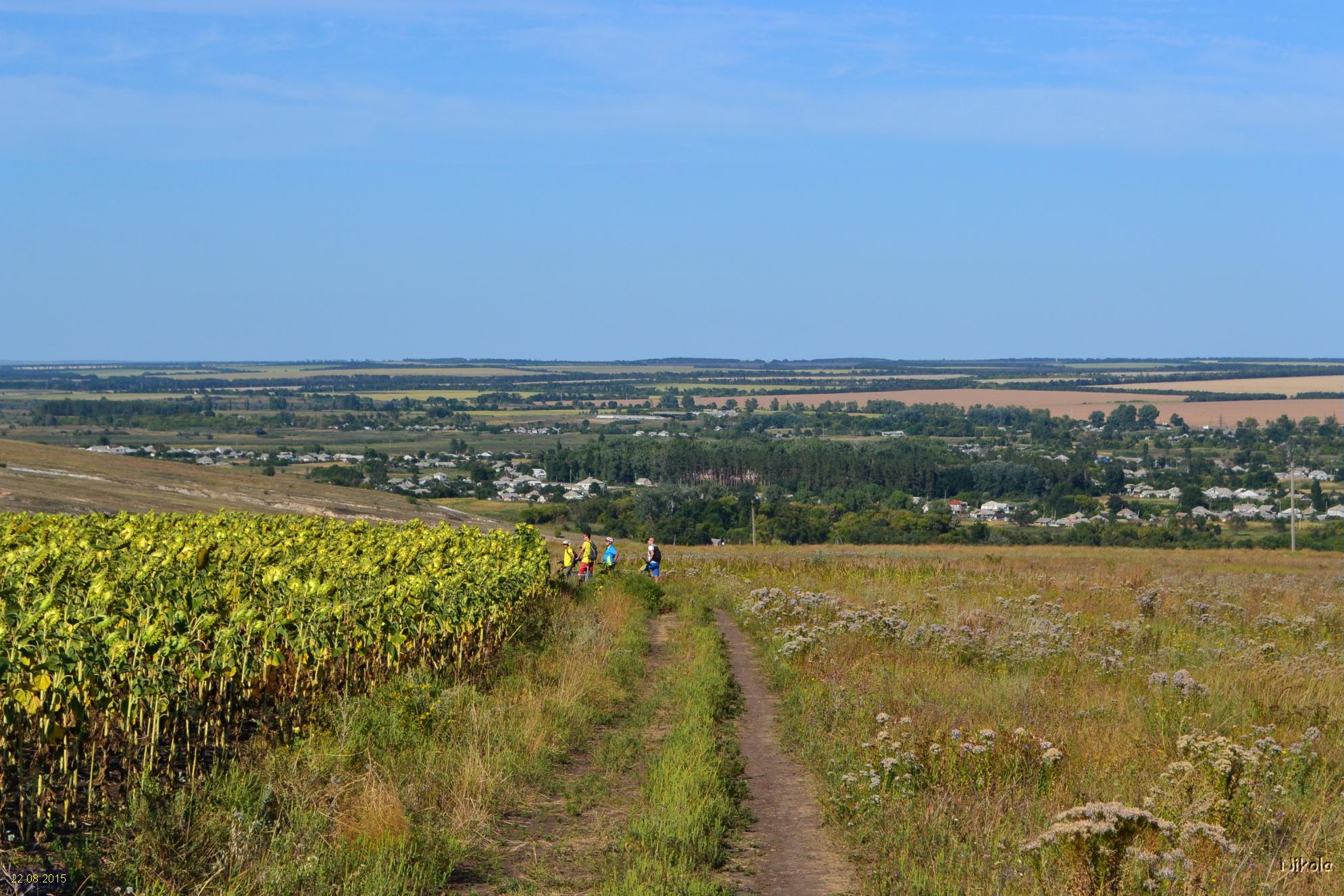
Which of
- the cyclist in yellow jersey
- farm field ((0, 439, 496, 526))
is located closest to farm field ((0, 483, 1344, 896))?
farm field ((0, 439, 496, 526))

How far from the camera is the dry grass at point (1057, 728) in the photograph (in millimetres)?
7230

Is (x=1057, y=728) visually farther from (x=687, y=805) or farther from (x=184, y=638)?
(x=184, y=638)

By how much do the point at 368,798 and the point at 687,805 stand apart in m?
2.01

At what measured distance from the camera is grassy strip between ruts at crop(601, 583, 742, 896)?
6.98 meters

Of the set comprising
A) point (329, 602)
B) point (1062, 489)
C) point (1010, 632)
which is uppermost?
point (329, 602)

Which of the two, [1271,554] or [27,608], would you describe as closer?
[27,608]

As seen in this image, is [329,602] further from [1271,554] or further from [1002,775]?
[1271,554]

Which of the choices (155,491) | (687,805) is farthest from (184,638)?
(155,491)

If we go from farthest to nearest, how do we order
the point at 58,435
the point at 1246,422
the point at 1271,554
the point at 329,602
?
the point at 1246,422 < the point at 58,435 < the point at 1271,554 < the point at 329,602

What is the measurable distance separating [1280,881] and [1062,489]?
115 meters

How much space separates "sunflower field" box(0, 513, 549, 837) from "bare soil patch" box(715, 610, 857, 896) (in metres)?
3.26

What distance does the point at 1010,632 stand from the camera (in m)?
15.7

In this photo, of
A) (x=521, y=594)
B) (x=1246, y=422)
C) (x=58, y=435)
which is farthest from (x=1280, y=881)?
(x=1246, y=422)

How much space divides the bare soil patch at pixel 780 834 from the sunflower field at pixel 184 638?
3259 mm
